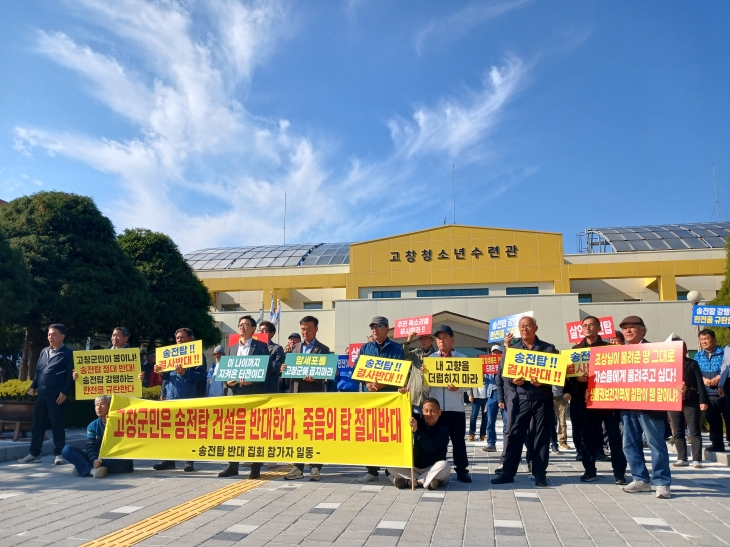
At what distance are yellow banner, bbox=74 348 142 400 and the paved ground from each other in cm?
128

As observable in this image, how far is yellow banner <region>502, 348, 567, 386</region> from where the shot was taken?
21.6ft

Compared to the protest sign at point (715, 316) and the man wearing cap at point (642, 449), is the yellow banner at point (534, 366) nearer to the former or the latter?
the man wearing cap at point (642, 449)

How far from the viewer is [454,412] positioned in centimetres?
729

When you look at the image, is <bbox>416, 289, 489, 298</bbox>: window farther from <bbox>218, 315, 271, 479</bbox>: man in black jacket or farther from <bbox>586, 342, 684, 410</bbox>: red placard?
<bbox>586, 342, 684, 410</bbox>: red placard

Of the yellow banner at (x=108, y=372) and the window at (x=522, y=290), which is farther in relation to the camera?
the window at (x=522, y=290)

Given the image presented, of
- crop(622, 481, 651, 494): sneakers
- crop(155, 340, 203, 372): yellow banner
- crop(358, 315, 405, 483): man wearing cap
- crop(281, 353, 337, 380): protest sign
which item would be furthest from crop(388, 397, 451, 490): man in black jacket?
crop(155, 340, 203, 372): yellow banner

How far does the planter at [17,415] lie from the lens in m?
9.80

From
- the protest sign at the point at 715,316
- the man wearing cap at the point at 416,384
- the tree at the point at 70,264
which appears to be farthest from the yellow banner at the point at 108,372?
the protest sign at the point at 715,316

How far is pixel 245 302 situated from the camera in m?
37.6

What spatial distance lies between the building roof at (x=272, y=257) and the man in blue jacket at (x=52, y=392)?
96.2ft

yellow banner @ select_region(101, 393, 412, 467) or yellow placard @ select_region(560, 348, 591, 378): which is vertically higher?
yellow placard @ select_region(560, 348, 591, 378)

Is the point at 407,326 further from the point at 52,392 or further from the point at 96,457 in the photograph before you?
the point at 96,457

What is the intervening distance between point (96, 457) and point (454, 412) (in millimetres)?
4524

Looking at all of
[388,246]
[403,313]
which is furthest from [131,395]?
[388,246]
